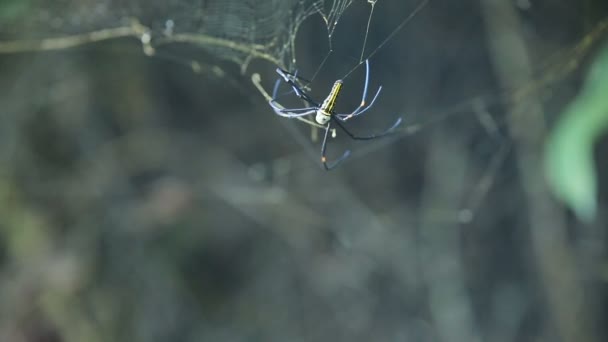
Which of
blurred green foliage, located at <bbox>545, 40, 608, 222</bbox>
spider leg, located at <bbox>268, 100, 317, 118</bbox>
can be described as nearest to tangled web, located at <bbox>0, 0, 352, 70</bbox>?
spider leg, located at <bbox>268, 100, 317, 118</bbox>

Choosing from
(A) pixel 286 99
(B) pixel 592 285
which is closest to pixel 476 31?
(A) pixel 286 99

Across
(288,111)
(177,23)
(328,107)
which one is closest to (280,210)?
(177,23)

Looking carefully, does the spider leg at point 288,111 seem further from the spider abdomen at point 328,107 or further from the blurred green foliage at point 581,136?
the blurred green foliage at point 581,136

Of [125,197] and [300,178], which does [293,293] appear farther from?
[125,197]

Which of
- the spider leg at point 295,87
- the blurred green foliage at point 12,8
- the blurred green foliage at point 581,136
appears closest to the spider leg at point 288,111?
the spider leg at point 295,87

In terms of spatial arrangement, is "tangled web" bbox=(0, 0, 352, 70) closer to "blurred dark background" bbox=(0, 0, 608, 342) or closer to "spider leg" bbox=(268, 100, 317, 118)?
"spider leg" bbox=(268, 100, 317, 118)

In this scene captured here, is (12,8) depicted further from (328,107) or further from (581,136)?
(581,136)

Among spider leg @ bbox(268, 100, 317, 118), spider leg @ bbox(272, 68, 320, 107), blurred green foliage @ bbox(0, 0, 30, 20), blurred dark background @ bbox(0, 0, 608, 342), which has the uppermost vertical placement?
spider leg @ bbox(272, 68, 320, 107)
